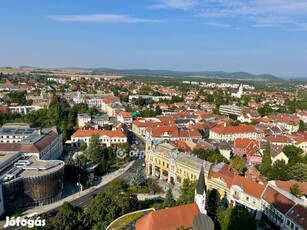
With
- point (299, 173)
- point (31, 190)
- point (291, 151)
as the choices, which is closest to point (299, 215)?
point (299, 173)

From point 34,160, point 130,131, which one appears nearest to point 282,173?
point 34,160

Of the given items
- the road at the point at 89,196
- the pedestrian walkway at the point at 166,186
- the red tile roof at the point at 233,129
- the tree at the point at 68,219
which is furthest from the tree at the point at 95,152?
the red tile roof at the point at 233,129

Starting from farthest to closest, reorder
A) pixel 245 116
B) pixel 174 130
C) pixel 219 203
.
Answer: pixel 245 116
pixel 174 130
pixel 219 203

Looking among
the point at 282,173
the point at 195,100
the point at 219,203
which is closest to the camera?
the point at 219,203

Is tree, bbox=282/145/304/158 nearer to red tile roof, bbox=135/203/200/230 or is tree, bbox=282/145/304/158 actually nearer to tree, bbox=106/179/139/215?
tree, bbox=106/179/139/215

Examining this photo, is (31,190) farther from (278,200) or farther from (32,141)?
(278,200)

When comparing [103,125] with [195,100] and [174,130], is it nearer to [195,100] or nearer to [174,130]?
[174,130]
